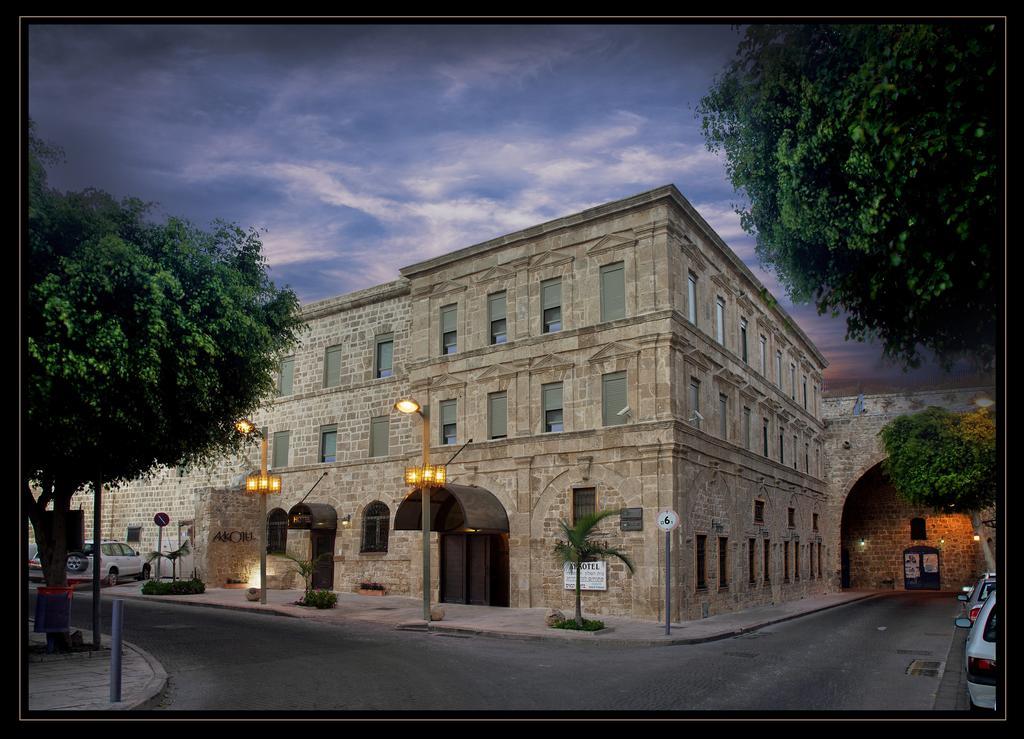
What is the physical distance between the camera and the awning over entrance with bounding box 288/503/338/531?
31500 mm

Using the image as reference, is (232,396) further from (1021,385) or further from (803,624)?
(803,624)

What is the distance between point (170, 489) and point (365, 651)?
25194 mm

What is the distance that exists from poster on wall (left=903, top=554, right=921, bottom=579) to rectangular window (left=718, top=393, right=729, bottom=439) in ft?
82.7

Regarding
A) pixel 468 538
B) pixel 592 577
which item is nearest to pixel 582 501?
pixel 592 577

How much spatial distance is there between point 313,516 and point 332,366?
6.05 m

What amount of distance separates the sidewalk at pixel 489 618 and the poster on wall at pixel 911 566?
1957cm

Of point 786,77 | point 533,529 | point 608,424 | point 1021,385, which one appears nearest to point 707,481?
point 608,424

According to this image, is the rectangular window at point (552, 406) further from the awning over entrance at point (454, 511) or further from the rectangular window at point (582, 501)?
the awning over entrance at point (454, 511)

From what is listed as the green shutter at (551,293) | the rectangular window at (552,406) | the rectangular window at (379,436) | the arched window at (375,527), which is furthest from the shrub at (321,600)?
the green shutter at (551,293)

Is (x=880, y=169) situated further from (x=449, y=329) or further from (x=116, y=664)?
(x=449, y=329)

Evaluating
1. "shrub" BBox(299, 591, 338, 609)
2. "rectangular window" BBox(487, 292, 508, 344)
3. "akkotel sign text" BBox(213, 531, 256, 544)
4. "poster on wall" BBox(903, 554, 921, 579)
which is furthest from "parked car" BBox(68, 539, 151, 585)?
"poster on wall" BBox(903, 554, 921, 579)

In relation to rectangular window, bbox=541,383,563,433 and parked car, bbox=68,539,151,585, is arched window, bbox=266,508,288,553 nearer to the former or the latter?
parked car, bbox=68,539,151,585
